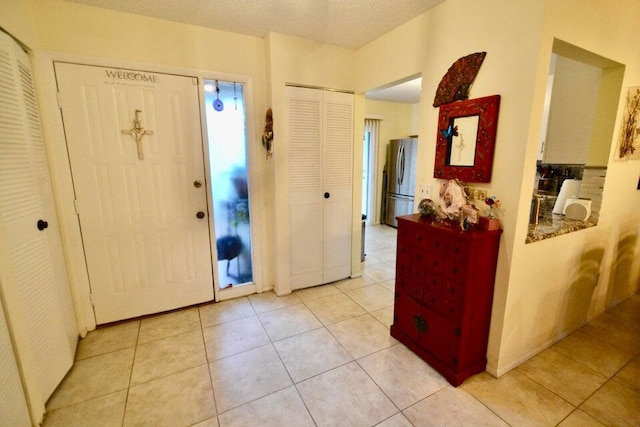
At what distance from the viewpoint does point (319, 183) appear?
2791 mm

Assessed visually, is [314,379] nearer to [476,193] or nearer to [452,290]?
[452,290]

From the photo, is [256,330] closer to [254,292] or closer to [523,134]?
[254,292]

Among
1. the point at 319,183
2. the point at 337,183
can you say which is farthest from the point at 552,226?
the point at 319,183

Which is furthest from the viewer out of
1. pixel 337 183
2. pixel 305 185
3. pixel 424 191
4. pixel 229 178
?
pixel 337 183

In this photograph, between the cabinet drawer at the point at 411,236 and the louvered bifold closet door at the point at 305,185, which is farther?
the louvered bifold closet door at the point at 305,185

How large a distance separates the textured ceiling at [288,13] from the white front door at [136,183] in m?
0.44

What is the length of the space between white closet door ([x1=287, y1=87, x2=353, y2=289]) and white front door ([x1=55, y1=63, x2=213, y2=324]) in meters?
0.86

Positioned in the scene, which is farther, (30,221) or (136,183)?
(136,183)

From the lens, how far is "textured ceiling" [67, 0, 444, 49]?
75.4 inches

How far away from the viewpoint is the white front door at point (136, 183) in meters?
2.04

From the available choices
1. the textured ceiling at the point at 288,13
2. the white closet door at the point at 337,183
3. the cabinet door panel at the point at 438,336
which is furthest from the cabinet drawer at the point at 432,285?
the textured ceiling at the point at 288,13

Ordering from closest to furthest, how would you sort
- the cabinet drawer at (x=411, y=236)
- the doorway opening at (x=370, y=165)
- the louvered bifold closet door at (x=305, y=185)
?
1. the cabinet drawer at (x=411, y=236)
2. the louvered bifold closet door at (x=305, y=185)
3. the doorway opening at (x=370, y=165)

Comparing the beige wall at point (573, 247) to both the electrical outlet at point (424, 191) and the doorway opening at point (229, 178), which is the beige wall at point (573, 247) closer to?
the electrical outlet at point (424, 191)

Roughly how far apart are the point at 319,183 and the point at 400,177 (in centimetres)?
277
